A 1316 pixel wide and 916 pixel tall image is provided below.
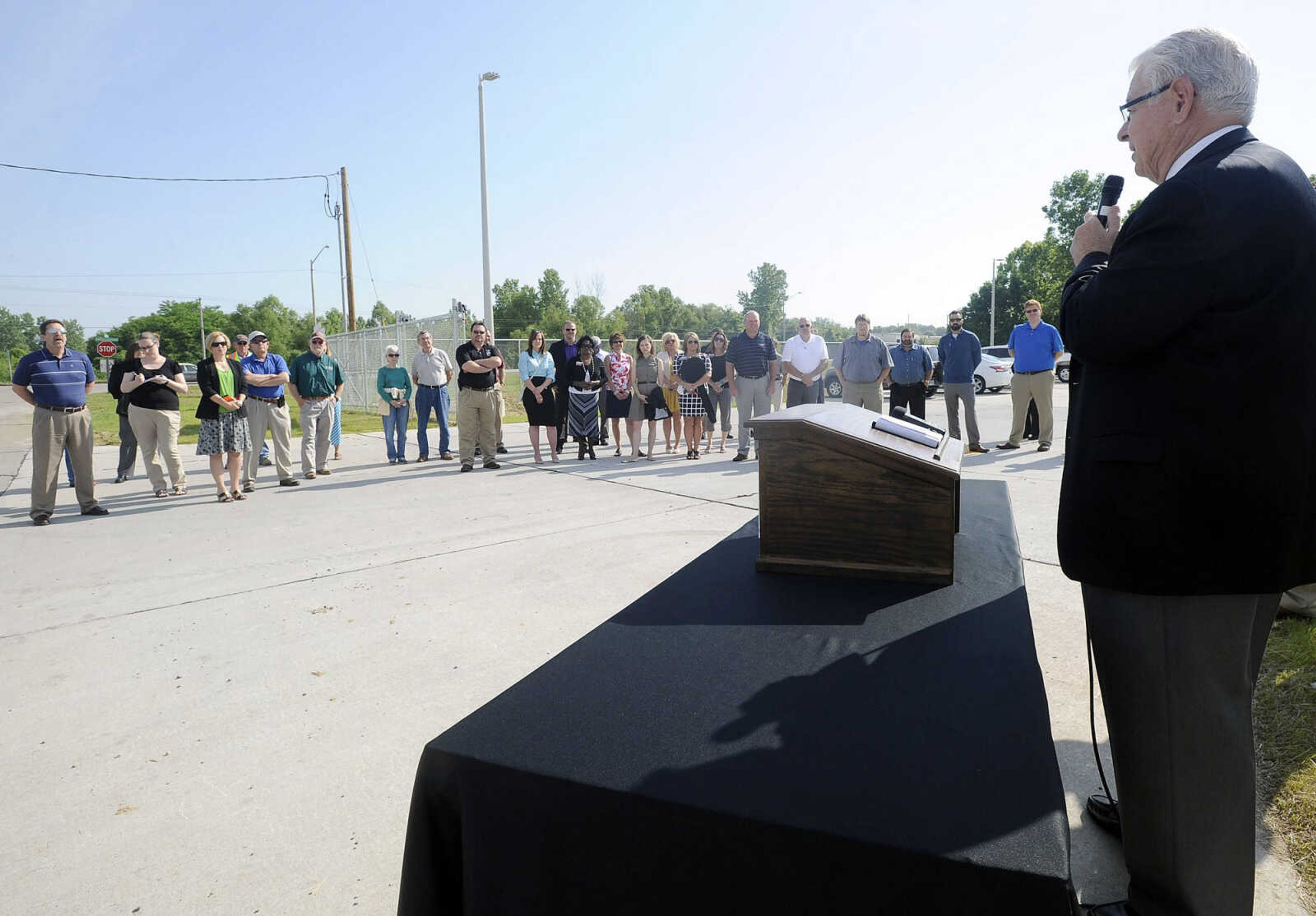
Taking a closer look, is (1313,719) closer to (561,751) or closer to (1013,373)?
(561,751)

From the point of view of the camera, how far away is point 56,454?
7.39 metres

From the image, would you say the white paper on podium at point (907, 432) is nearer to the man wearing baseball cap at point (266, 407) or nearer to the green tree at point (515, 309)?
the man wearing baseball cap at point (266, 407)

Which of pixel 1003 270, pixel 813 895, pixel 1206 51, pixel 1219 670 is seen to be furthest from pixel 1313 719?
pixel 1003 270

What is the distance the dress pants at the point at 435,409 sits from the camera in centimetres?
Answer: 1140

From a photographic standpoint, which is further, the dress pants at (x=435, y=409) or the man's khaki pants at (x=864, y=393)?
the dress pants at (x=435, y=409)

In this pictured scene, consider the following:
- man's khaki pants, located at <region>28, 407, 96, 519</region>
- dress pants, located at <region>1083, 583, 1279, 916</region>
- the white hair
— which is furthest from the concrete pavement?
the white hair

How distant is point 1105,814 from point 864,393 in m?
8.47

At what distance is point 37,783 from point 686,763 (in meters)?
2.71

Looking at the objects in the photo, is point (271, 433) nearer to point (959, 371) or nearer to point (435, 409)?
point (435, 409)

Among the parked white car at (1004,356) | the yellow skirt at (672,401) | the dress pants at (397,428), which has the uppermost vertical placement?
the parked white car at (1004,356)

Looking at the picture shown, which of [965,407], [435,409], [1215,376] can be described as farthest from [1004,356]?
[1215,376]

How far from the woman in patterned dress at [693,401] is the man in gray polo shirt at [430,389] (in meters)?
3.36

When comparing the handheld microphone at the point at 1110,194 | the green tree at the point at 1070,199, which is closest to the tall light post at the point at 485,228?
the handheld microphone at the point at 1110,194

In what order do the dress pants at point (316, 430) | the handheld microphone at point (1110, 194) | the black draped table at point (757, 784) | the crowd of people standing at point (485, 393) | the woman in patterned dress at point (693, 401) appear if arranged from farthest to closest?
the woman in patterned dress at point (693, 401) → the dress pants at point (316, 430) → the crowd of people standing at point (485, 393) → the handheld microphone at point (1110, 194) → the black draped table at point (757, 784)
